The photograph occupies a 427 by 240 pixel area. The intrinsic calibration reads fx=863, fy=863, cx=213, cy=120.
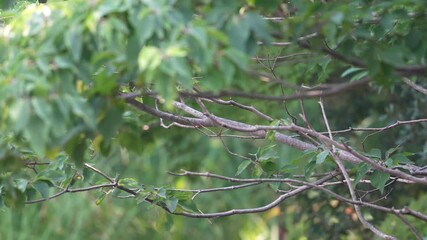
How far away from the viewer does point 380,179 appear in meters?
2.71

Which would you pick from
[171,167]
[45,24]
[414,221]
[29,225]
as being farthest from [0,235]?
[45,24]

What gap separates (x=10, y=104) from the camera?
169 centimetres

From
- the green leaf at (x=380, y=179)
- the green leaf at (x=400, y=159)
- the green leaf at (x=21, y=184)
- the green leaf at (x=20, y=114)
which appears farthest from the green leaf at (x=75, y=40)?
the green leaf at (x=400, y=159)

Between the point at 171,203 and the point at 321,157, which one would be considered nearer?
the point at 321,157

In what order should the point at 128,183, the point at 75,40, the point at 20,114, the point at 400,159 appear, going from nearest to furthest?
1. the point at 20,114
2. the point at 75,40
3. the point at 400,159
4. the point at 128,183

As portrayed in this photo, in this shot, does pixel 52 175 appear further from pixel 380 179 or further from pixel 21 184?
pixel 380 179

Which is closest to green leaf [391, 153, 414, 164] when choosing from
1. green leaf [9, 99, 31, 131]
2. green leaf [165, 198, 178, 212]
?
green leaf [165, 198, 178, 212]

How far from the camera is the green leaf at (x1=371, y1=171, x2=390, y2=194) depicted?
2696 mm

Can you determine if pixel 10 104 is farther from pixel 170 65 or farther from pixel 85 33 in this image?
pixel 170 65

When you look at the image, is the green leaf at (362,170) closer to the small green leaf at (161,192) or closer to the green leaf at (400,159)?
the green leaf at (400,159)

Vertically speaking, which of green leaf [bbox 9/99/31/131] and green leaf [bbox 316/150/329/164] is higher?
green leaf [bbox 9/99/31/131]

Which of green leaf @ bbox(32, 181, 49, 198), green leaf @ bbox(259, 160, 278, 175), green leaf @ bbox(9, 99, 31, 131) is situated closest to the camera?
green leaf @ bbox(9, 99, 31, 131)

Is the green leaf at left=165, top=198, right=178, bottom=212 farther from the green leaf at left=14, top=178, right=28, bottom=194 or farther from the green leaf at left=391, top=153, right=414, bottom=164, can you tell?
the green leaf at left=391, top=153, right=414, bottom=164

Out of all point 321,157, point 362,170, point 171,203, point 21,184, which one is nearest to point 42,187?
point 21,184
